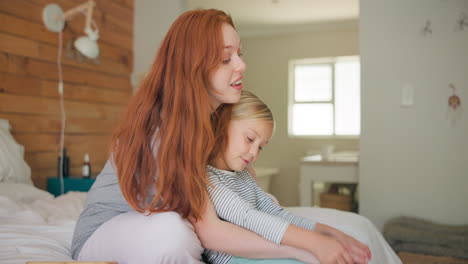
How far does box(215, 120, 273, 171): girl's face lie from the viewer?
1202mm

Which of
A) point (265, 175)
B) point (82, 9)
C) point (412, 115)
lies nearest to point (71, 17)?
point (82, 9)

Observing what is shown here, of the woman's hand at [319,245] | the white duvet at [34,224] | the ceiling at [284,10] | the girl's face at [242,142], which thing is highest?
the ceiling at [284,10]

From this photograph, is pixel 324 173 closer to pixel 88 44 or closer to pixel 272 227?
pixel 88 44

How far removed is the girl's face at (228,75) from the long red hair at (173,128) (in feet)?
0.10

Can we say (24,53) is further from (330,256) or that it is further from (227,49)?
(330,256)

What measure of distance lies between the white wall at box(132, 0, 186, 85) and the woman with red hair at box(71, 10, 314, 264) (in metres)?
2.63

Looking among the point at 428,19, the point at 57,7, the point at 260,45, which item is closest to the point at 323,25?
the point at 260,45

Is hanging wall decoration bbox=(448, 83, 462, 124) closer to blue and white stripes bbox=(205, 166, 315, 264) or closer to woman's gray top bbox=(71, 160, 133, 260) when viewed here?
blue and white stripes bbox=(205, 166, 315, 264)

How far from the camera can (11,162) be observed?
205cm

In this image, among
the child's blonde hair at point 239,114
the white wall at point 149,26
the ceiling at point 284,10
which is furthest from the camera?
the ceiling at point 284,10

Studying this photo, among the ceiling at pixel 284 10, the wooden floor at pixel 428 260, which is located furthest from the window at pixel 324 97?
the wooden floor at pixel 428 260

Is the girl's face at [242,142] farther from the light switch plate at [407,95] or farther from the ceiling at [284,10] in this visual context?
the ceiling at [284,10]

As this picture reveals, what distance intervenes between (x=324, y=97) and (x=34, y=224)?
476 cm

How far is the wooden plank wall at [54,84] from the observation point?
252 centimetres
